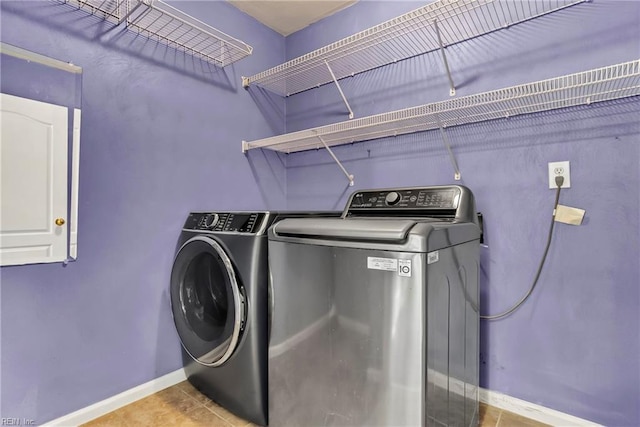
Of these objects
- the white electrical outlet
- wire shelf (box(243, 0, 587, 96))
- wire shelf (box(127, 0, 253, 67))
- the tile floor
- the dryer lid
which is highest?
wire shelf (box(127, 0, 253, 67))

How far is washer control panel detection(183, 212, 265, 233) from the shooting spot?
1371 mm

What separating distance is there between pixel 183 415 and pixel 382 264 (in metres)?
1.22

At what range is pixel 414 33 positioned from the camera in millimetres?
1579

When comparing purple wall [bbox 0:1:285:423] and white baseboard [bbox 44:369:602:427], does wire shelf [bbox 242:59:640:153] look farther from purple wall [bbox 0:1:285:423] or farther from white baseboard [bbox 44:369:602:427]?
white baseboard [bbox 44:369:602:427]

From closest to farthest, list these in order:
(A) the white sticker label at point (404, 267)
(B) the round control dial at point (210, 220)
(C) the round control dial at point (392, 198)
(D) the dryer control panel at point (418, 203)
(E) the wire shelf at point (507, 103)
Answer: (A) the white sticker label at point (404, 267), (E) the wire shelf at point (507, 103), (D) the dryer control panel at point (418, 203), (C) the round control dial at point (392, 198), (B) the round control dial at point (210, 220)

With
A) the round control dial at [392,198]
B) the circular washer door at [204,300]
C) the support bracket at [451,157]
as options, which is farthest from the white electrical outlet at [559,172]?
the circular washer door at [204,300]

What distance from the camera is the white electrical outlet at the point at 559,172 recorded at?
4.44 feet

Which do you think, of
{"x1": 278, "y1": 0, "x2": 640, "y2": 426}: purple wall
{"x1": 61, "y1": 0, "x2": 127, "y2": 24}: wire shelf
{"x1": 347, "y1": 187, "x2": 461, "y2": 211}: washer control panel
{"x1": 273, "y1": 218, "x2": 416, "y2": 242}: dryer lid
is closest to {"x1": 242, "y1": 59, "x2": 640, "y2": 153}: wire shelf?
{"x1": 278, "y1": 0, "x2": 640, "y2": 426}: purple wall

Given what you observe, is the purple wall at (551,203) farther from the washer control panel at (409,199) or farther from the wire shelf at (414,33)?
the washer control panel at (409,199)

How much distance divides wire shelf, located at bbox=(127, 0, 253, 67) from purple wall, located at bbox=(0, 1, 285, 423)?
0.06 m

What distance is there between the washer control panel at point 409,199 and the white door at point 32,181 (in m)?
1.27

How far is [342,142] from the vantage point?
208cm

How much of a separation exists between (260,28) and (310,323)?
6.82ft

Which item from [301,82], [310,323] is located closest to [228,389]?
[310,323]
